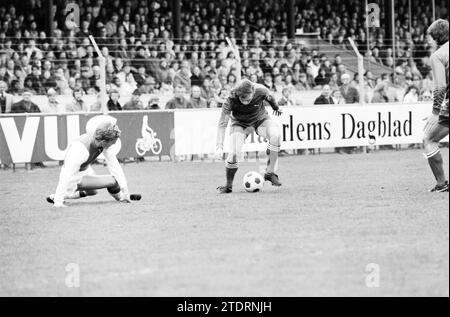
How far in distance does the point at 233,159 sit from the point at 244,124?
25.9 inches

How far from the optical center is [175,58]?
1019 inches

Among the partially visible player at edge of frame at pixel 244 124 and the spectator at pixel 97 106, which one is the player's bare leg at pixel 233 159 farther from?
the spectator at pixel 97 106

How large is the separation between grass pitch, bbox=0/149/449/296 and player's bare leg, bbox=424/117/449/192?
0.30m

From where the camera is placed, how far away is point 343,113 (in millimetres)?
24312

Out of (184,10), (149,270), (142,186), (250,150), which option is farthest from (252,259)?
(184,10)

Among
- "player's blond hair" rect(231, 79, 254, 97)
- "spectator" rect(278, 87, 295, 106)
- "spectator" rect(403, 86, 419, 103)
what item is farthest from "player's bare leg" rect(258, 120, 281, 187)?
"spectator" rect(403, 86, 419, 103)

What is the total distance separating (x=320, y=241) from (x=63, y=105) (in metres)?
14.3

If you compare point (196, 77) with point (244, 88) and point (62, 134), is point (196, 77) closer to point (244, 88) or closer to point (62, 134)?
point (62, 134)

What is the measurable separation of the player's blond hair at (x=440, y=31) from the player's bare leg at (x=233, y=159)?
3699 millimetres

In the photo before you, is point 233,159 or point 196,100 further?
point 196,100

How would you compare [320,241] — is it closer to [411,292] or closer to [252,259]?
[252,259]

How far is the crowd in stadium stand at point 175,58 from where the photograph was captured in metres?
23.0

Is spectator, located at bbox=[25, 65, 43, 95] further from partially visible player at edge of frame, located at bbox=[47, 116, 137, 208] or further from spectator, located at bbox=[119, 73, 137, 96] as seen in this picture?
partially visible player at edge of frame, located at bbox=[47, 116, 137, 208]

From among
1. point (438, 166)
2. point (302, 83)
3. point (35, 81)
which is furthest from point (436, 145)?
point (302, 83)
